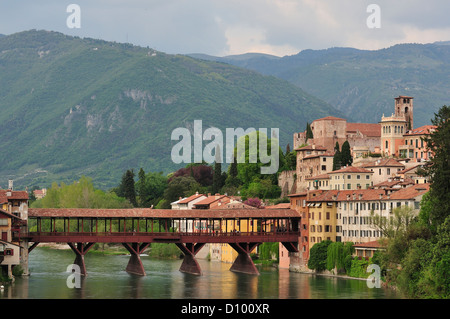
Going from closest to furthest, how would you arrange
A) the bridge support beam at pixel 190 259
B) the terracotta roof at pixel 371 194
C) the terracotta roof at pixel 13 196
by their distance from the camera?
the terracotta roof at pixel 371 194 < the terracotta roof at pixel 13 196 < the bridge support beam at pixel 190 259

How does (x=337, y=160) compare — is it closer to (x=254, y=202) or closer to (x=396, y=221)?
(x=254, y=202)

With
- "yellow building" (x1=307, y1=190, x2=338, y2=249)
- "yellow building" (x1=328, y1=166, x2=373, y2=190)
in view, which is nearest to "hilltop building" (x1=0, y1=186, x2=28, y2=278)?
"yellow building" (x1=307, y1=190, x2=338, y2=249)

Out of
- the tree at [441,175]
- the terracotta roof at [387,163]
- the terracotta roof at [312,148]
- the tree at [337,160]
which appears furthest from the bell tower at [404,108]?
the tree at [441,175]

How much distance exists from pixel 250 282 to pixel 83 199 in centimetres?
7399

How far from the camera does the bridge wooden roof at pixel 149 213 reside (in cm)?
9088

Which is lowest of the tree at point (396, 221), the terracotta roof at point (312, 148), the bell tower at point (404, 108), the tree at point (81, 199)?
the tree at point (396, 221)

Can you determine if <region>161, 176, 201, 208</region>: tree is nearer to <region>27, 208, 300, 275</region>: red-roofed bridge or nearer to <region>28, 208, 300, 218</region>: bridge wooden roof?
<region>27, 208, 300, 275</region>: red-roofed bridge

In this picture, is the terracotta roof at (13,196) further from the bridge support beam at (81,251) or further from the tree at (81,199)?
the tree at (81,199)

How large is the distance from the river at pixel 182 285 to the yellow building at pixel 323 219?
466 centimetres

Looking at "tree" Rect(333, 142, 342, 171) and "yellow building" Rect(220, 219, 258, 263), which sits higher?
"tree" Rect(333, 142, 342, 171)

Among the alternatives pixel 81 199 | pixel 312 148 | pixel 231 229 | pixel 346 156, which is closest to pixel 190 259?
pixel 231 229

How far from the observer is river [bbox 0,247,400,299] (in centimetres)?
7031

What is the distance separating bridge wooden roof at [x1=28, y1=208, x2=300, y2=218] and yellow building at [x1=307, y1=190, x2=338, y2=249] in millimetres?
3325
